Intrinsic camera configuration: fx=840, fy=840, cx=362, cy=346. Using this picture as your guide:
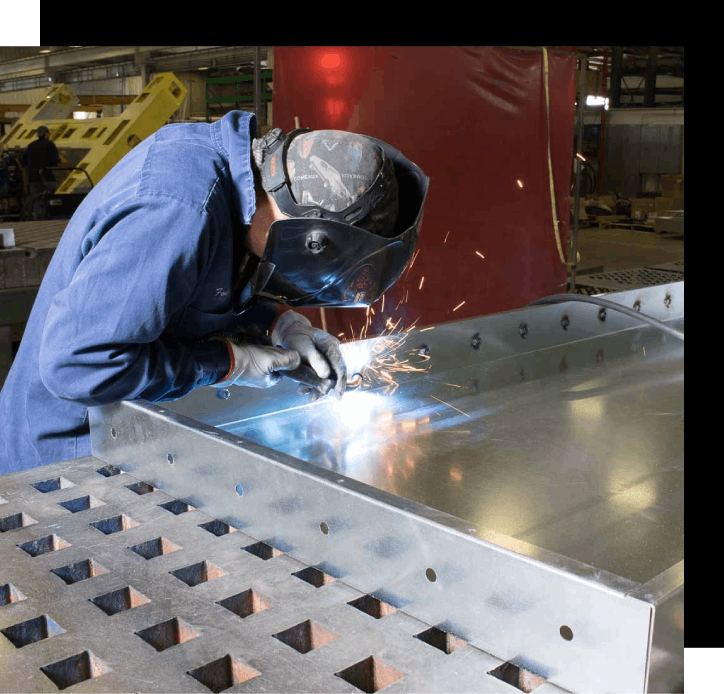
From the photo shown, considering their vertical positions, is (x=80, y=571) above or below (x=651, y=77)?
below

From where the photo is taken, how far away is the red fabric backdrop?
4.06m

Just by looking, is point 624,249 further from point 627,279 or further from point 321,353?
point 321,353

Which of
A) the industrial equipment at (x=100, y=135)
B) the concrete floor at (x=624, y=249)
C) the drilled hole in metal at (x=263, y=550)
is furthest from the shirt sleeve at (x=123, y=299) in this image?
the concrete floor at (x=624, y=249)

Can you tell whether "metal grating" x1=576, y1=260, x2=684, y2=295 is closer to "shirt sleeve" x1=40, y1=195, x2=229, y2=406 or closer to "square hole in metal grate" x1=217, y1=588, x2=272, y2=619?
"shirt sleeve" x1=40, y1=195, x2=229, y2=406

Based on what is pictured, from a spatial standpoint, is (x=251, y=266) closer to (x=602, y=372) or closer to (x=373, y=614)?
(x=373, y=614)

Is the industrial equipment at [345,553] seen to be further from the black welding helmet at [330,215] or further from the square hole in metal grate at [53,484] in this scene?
the black welding helmet at [330,215]

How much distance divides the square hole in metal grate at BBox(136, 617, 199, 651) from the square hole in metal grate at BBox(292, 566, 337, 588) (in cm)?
17

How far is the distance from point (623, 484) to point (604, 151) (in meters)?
14.6

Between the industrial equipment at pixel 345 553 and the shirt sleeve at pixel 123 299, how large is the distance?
7 centimetres

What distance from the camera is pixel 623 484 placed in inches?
60.6

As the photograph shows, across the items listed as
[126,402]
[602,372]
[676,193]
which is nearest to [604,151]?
[676,193]

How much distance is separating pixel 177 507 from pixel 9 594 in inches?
12.1

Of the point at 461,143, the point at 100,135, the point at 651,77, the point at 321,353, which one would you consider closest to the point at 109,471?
the point at 321,353

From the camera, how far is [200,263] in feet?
5.11
